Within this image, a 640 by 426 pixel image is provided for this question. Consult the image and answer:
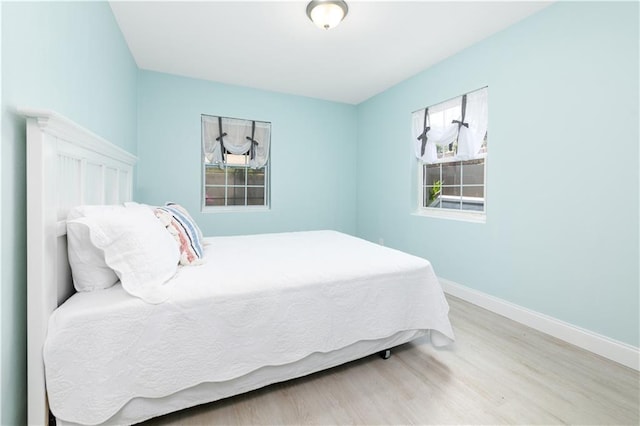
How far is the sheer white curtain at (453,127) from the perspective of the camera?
280 cm

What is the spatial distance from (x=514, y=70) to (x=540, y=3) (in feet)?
1.53

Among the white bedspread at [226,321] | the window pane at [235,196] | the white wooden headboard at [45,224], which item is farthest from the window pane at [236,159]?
the white wooden headboard at [45,224]

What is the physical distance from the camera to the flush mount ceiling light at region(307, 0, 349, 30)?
6.96ft

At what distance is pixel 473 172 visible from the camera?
2977 millimetres

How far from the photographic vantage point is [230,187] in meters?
4.04

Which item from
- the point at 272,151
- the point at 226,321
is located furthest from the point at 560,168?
the point at 272,151

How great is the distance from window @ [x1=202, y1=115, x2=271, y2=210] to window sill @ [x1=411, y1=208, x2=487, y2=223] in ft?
7.06

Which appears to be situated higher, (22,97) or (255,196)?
(22,97)

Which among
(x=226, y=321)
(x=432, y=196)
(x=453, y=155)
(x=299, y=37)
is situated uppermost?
(x=299, y=37)

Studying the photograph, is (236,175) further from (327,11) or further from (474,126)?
(474,126)

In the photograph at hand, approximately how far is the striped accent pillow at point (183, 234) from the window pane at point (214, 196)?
6.30 ft

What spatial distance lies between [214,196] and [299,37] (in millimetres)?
2273

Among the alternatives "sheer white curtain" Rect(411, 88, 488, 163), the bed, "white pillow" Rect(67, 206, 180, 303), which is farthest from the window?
"white pillow" Rect(67, 206, 180, 303)

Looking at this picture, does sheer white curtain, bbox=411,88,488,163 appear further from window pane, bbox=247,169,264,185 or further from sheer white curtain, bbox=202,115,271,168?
window pane, bbox=247,169,264,185
